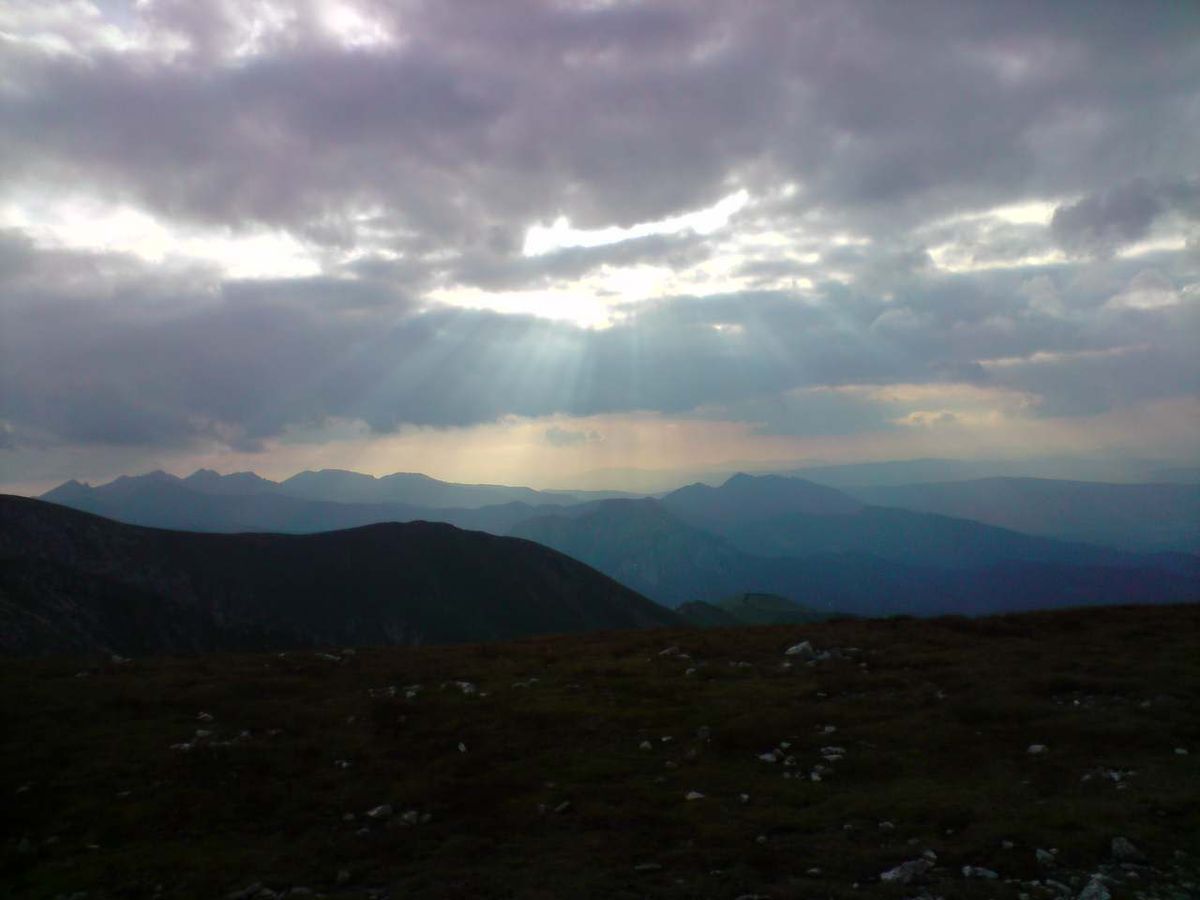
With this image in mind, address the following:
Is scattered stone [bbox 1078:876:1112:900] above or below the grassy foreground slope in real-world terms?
above

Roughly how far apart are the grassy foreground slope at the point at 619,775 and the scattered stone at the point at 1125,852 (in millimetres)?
239

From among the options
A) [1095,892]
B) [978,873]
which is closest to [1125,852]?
[1095,892]

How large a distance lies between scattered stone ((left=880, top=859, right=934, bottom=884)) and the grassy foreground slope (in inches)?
6.9

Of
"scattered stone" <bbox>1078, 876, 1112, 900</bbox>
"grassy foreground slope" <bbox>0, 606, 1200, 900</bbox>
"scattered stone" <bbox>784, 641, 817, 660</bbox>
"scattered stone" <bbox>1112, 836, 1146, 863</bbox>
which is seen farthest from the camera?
"scattered stone" <bbox>784, 641, 817, 660</bbox>

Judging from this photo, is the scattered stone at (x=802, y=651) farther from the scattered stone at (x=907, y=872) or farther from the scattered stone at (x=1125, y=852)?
the scattered stone at (x=907, y=872)

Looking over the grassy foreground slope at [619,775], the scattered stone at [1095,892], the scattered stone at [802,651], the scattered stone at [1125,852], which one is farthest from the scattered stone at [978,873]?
the scattered stone at [802,651]

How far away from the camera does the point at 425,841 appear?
16.7m

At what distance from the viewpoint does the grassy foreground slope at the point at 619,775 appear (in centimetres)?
1459

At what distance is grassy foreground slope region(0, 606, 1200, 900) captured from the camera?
1459 cm

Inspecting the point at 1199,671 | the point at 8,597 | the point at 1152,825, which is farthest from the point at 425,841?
the point at 8,597

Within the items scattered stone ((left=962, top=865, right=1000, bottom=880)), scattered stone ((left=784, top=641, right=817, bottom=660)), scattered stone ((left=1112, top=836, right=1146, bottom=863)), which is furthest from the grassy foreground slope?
scattered stone ((left=784, top=641, right=817, bottom=660))

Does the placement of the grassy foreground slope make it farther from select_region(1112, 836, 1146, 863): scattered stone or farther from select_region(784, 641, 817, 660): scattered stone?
select_region(784, 641, 817, 660): scattered stone

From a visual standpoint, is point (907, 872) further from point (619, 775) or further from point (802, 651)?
point (802, 651)

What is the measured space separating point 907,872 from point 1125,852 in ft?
13.5
